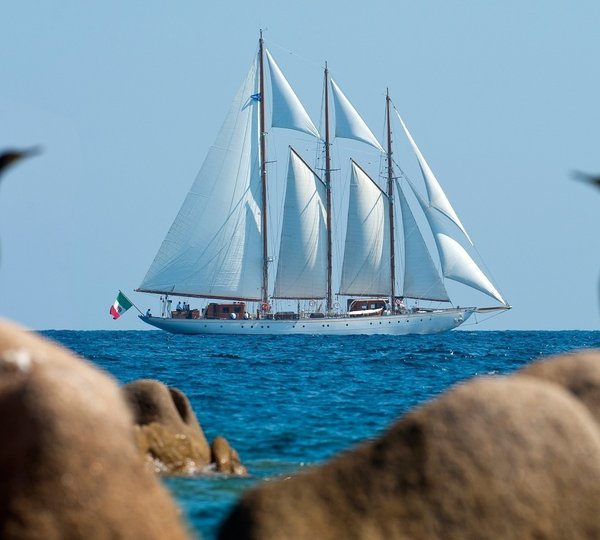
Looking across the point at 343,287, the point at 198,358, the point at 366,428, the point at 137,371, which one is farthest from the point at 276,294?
the point at 366,428

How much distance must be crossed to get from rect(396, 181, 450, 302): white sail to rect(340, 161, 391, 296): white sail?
173 cm

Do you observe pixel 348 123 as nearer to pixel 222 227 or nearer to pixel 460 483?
pixel 222 227

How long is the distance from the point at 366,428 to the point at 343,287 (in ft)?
227

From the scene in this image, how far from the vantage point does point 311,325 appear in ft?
303

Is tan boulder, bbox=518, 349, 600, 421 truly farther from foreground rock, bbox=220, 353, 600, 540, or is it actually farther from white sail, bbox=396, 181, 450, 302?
white sail, bbox=396, 181, 450, 302

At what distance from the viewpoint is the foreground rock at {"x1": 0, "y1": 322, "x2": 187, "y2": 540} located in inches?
220

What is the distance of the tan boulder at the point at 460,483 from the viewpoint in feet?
19.6

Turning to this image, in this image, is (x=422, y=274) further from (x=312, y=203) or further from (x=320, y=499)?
(x=320, y=499)

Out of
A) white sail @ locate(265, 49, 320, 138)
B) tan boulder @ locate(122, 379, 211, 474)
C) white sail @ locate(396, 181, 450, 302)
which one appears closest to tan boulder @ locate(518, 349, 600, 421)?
tan boulder @ locate(122, 379, 211, 474)

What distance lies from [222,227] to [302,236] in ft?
18.4

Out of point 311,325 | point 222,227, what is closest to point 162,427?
point 222,227

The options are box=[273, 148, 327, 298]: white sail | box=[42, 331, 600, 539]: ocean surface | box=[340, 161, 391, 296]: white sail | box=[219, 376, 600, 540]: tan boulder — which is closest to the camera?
box=[219, 376, 600, 540]: tan boulder

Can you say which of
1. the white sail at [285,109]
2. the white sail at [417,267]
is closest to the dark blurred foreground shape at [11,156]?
the white sail at [417,267]

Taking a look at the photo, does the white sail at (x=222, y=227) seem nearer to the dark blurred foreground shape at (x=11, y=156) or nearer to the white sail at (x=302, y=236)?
the white sail at (x=302, y=236)
